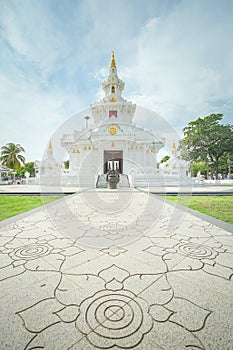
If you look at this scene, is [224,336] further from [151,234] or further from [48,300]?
[151,234]

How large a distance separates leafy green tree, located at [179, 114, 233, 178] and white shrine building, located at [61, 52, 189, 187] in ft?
26.9

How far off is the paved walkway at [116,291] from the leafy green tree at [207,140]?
27.6 metres

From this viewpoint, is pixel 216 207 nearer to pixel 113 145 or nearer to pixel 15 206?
pixel 15 206

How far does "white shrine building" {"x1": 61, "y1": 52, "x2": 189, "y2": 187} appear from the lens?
783 inches

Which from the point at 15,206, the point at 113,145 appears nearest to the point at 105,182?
the point at 113,145

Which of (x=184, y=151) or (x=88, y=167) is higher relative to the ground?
(x=184, y=151)

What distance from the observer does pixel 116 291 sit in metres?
1.64

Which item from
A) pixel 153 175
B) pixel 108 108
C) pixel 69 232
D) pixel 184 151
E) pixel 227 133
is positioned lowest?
pixel 69 232

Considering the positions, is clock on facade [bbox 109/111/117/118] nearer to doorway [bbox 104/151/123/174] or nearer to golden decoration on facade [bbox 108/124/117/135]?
golden decoration on facade [bbox 108/124/117/135]

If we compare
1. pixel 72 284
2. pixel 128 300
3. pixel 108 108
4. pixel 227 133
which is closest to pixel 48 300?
pixel 72 284

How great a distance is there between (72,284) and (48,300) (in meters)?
0.27

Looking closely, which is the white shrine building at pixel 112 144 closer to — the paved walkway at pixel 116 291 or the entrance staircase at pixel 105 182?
the entrance staircase at pixel 105 182

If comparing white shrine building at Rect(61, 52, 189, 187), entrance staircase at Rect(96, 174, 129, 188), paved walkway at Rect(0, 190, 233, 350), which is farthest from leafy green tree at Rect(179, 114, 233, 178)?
paved walkway at Rect(0, 190, 233, 350)

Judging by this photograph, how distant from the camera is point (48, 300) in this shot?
153cm
